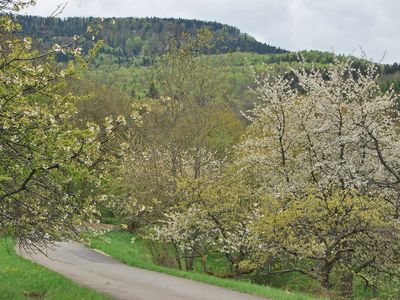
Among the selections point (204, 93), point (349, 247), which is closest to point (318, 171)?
point (349, 247)

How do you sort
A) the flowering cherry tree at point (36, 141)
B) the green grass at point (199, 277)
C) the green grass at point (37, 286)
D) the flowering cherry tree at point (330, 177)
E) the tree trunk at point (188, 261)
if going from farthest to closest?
the tree trunk at point (188, 261)
the flowering cherry tree at point (330, 177)
the green grass at point (37, 286)
the green grass at point (199, 277)
the flowering cherry tree at point (36, 141)

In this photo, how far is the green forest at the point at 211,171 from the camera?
8.52m

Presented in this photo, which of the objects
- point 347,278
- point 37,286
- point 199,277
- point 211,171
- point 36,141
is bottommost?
point 37,286

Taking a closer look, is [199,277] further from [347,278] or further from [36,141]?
[36,141]

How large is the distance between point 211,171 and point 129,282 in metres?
10.3

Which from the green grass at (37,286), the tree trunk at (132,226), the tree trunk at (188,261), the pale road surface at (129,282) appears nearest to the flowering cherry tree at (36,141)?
the pale road surface at (129,282)

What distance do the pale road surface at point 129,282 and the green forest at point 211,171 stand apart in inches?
29.8

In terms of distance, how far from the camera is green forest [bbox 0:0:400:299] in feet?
27.9

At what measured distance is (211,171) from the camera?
2473 centimetres

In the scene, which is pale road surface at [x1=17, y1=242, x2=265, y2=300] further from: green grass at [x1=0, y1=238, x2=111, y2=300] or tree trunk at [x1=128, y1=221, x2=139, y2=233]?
tree trunk at [x1=128, y1=221, x2=139, y2=233]

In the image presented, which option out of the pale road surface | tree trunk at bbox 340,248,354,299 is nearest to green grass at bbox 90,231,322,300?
the pale road surface

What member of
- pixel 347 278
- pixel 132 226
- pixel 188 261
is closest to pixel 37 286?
pixel 188 261

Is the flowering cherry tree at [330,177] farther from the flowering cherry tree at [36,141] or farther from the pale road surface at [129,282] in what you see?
the flowering cherry tree at [36,141]

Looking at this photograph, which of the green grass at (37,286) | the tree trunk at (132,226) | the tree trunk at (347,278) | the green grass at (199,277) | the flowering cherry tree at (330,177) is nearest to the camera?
the green grass at (199,277)
